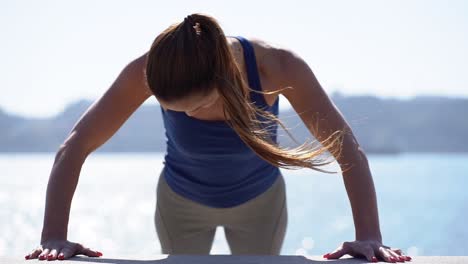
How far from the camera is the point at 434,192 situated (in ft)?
53.8

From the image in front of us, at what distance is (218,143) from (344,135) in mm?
355

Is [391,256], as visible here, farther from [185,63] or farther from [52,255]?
[52,255]

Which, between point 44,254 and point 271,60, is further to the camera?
point 271,60

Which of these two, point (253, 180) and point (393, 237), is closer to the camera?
point (253, 180)

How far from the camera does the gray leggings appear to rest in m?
1.94

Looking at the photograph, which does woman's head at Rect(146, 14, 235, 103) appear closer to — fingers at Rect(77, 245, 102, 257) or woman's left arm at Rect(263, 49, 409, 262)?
woman's left arm at Rect(263, 49, 409, 262)

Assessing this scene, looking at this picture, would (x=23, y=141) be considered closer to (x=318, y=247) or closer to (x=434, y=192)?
(x=434, y=192)

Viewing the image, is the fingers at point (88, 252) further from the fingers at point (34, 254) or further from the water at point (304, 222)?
the water at point (304, 222)

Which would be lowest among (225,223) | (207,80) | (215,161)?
(225,223)

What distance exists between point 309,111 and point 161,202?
59cm

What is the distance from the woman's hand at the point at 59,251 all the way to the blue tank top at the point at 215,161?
0.41 m

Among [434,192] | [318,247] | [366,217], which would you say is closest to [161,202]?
[366,217]

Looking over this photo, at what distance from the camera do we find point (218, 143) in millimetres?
1770

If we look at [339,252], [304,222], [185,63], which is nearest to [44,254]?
[185,63]
